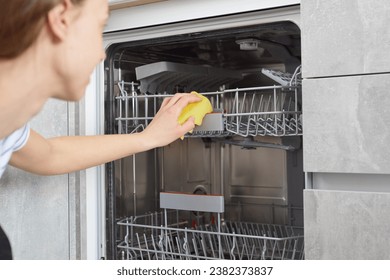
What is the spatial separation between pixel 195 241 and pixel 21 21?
111 centimetres

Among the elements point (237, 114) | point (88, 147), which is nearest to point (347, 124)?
point (237, 114)

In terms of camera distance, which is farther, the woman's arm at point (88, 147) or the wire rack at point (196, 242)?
the wire rack at point (196, 242)

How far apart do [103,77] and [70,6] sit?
82 cm

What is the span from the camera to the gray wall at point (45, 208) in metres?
1.50

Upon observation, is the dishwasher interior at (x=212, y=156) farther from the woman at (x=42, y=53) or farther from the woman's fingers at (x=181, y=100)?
the woman at (x=42, y=53)

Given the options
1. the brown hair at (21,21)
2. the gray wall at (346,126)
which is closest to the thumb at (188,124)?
the gray wall at (346,126)

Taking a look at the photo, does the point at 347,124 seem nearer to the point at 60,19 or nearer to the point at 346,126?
the point at 346,126

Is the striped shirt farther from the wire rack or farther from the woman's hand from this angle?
the wire rack

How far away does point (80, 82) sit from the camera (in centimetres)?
76

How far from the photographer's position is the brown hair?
0.66 meters

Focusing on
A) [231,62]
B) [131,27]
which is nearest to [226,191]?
[231,62]

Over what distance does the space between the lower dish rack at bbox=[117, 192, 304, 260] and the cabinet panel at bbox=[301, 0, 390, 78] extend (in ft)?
1.89

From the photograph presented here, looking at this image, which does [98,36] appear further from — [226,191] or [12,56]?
[226,191]

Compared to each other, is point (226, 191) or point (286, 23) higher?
point (286, 23)
